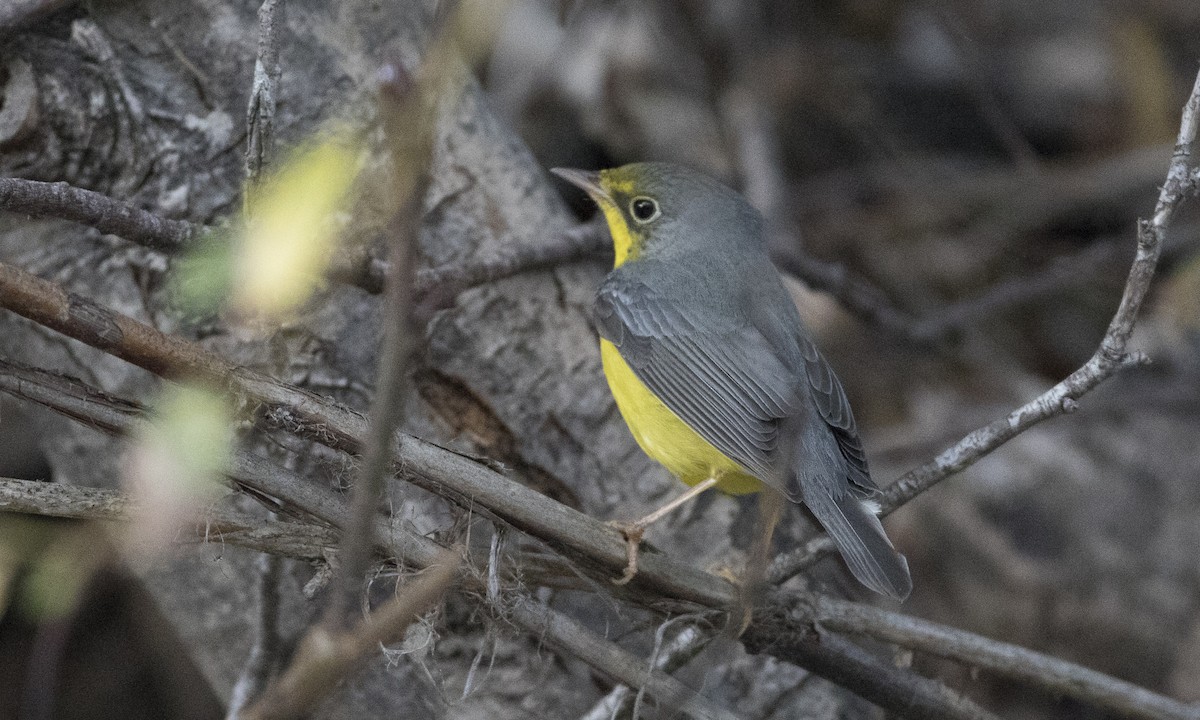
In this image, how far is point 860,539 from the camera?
2.97 m

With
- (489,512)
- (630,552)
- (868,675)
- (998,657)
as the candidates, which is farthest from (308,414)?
(998,657)

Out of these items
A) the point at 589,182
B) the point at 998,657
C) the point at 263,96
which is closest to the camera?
the point at 263,96

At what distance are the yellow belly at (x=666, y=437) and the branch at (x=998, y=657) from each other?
0.53 metres

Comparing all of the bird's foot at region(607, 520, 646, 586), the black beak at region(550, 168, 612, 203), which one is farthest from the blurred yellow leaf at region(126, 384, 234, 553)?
the black beak at region(550, 168, 612, 203)

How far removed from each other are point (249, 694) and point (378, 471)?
2095 millimetres

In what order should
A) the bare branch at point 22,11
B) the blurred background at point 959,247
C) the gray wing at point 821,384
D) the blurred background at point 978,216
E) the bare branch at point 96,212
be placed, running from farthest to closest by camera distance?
1. the blurred background at point 978,216
2. the blurred background at point 959,247
3. the gray wing at point 821,384
4. the bare branch at point 22,11
5. the bare branch at point 96,212

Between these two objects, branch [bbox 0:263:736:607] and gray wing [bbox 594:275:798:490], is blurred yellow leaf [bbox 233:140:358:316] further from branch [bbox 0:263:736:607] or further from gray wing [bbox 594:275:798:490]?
gray wing [bbox 594:275:798:490]

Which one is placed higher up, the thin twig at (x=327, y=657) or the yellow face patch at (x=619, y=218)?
the thin twig at (x=327, y=657)

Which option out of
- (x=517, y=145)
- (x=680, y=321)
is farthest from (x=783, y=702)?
(x=517, y=145)

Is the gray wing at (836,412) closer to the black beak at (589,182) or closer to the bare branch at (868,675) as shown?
the bare branch at (868,675)

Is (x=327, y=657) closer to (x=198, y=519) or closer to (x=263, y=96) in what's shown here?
(x=198, y=519)

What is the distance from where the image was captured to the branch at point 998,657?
2.96 metres

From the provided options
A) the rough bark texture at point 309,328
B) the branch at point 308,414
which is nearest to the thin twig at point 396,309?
the branch at point 308,414

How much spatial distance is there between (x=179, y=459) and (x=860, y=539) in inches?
67.5
